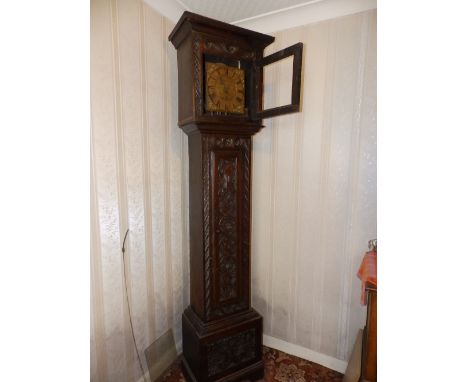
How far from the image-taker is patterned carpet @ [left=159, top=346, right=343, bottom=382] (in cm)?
175

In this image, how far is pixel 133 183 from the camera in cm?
151

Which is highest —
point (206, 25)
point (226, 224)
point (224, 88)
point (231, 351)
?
point (206, 25)

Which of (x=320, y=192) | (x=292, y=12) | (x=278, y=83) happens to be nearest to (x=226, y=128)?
(x=278, y=83)

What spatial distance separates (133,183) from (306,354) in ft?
5.99

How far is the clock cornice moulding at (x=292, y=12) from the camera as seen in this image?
5.24 ft

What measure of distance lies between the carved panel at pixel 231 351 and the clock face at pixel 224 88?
58.3 inches

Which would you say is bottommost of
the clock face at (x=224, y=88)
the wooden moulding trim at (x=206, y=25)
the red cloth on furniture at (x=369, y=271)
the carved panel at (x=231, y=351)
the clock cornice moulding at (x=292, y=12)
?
the carved panel at (x=231, y=351)

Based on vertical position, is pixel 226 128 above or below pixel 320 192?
above

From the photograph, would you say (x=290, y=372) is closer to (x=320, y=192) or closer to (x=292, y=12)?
(x=320, y=192)

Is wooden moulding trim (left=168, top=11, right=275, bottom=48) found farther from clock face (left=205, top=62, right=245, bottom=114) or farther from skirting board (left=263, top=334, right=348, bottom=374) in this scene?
skirting board (left=263, top=334, right=348, bottom=374)

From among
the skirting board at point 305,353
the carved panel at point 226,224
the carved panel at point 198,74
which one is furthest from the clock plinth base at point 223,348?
the carved panel at point 198,74

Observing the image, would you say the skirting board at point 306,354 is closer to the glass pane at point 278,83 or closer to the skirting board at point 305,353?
the skirting board at point 305,353
